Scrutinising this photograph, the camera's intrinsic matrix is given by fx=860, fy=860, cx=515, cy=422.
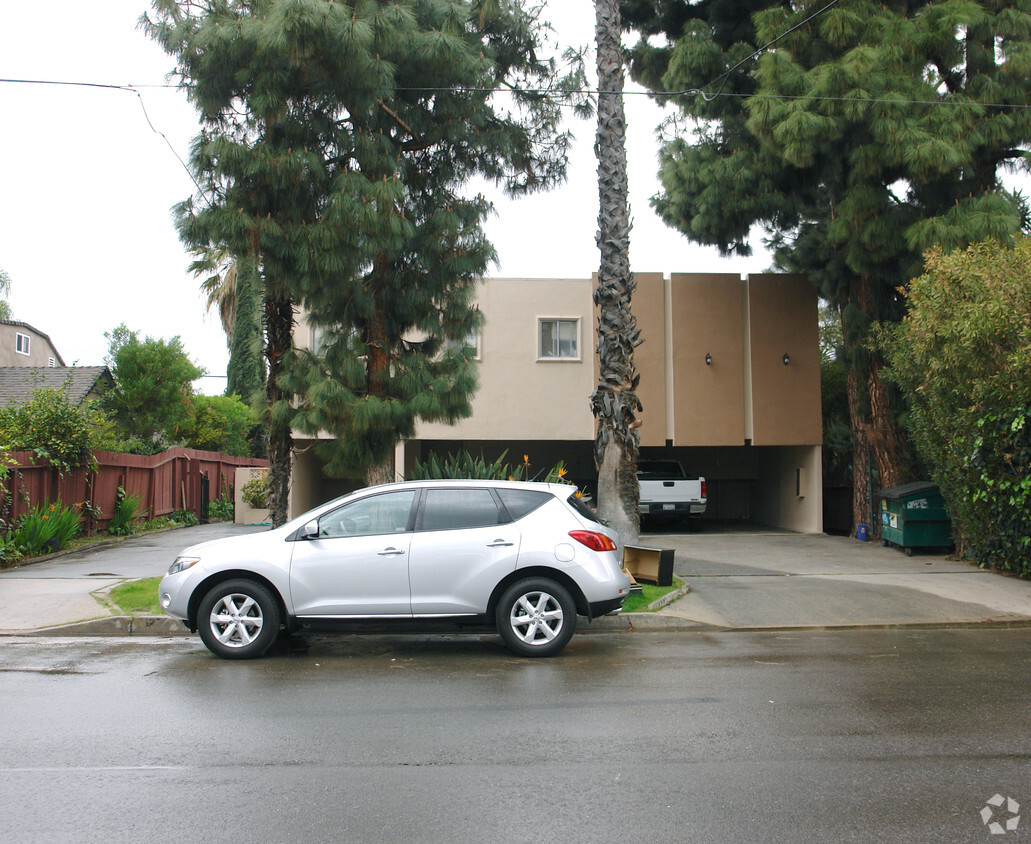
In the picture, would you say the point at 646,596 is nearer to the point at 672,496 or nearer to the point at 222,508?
the point at 672,496

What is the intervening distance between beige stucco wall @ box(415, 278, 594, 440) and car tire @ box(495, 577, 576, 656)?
38.8 feet

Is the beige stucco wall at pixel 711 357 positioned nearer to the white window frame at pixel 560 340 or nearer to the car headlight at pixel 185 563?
the white window frame at pixel 560 340

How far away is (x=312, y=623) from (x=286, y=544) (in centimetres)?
78

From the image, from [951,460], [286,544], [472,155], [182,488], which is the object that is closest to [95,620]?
[286,544]

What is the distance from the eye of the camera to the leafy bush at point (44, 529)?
14477 mm

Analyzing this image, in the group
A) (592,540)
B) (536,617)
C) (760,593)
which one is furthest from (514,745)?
(760,593)

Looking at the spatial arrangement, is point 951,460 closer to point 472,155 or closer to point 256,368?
point 472,155

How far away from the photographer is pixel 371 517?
825cm

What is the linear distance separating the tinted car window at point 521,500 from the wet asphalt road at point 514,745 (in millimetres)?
1389

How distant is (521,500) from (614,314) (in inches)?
164

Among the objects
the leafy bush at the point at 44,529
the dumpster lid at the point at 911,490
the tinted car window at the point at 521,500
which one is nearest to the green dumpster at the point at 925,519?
the dumpster lid at the point at 911,490

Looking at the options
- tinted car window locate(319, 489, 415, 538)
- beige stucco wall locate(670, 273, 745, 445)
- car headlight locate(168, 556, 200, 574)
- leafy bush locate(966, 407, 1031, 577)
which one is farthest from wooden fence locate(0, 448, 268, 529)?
leafy bush locate(966, 407, 1031, 577)

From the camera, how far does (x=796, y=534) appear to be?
19.9m

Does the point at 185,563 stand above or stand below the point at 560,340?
below
